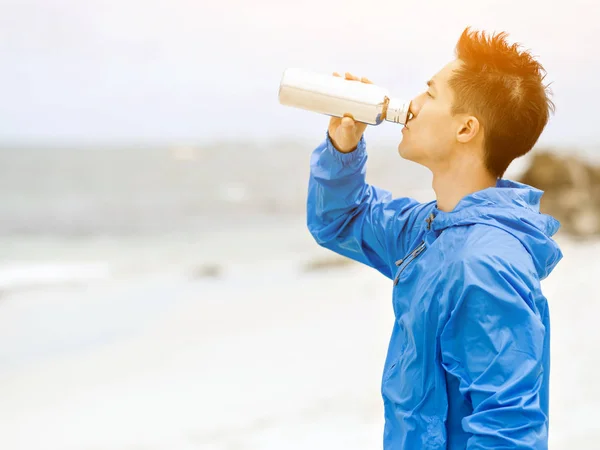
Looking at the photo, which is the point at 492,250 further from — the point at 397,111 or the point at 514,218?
the point at 397,111

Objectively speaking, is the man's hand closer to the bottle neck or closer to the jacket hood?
the bottle neck

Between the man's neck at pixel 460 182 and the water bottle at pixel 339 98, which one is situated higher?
the water bottle at pixel 339 98

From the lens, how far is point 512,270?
790 mm

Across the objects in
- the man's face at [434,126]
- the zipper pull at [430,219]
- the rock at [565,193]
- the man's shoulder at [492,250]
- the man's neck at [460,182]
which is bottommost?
the rock at [565,193]

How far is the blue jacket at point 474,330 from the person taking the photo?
0.75 metres


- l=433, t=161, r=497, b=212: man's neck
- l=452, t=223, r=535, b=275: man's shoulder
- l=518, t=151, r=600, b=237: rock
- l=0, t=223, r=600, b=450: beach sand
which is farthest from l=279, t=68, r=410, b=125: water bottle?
l=518, t=151, r=600, b=237: rock

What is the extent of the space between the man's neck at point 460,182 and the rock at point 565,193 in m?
4.02

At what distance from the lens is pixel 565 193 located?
15.6 ft

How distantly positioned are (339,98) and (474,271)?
1.14 ft

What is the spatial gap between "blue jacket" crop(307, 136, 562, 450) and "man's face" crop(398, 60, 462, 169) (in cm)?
8

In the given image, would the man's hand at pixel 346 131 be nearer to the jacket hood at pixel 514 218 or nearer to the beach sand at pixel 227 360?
the jacket hood at pixel 514 218

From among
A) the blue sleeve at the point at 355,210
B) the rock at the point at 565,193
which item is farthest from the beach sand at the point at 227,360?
the blue sleeve at the point at 355,210

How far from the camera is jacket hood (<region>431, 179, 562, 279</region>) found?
0.85m

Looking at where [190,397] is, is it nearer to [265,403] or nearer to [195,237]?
[265,403]
